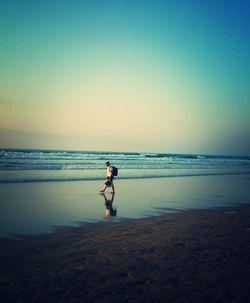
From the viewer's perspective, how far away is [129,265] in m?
5.66

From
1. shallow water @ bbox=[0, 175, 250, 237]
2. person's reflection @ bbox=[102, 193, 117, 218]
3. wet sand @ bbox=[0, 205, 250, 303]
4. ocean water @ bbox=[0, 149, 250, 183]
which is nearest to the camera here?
wet sand @ bbox=[0, 205, 250, 303]

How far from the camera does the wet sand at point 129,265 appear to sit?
4.49m

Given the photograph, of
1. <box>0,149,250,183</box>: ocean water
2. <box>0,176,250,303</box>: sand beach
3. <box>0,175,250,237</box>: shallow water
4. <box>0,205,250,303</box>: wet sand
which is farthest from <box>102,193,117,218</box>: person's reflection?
<box>0,149,250,183</box>: ocean water

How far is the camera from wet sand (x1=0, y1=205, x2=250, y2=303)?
449 cm

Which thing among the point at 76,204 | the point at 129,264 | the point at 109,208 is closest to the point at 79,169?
the point at 76,204

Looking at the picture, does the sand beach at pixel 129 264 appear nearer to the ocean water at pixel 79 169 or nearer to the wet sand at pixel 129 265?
the wet sand at pixel 129 265

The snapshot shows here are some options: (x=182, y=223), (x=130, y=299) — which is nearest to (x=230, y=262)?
(x=130, y=299)

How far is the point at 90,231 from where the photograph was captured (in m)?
8.36

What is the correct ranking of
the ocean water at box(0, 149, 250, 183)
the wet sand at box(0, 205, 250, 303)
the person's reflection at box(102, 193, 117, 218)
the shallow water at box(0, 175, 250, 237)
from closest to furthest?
the wet sand at box(0, 205, 250, 303)
the shallow water at box(0, 175, 250, 237)
the person's reflection at box(102, 193, 117, 218)
the ocean water at box(0, 149, 250, 183)

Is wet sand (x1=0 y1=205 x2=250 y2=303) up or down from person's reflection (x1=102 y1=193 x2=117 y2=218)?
up

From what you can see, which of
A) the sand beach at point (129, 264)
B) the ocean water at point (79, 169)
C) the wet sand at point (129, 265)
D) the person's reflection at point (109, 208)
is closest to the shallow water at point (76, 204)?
the person's reflection at point (109, 208)

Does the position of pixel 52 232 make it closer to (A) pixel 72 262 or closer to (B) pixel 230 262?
(A) pixel 72 262

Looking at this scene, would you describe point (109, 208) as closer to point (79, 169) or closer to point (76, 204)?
point (76, 204)

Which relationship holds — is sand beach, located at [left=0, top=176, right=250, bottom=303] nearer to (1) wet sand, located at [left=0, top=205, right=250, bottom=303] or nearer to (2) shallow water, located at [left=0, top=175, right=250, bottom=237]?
(1) wet sand, located at [left=0, top=205, right=250, bottom=303]
